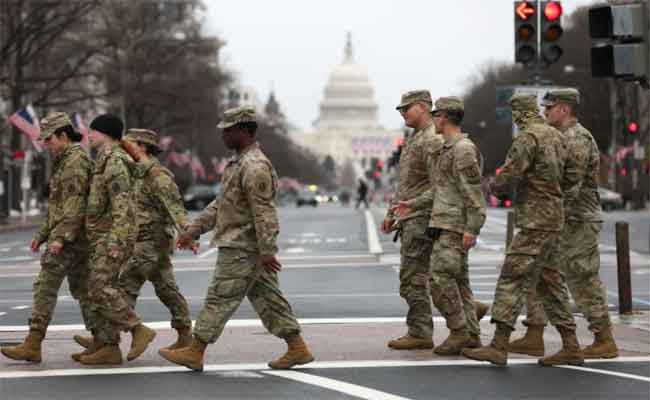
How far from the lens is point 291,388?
9.88m

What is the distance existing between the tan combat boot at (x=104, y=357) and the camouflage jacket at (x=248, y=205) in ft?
3.61

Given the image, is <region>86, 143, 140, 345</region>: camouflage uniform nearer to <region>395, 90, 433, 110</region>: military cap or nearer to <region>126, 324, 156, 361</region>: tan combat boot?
<region>126, 324, 156, 361</region>: tan combat boot

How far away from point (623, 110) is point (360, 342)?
68.2m

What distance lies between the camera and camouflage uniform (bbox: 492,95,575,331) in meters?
11.3

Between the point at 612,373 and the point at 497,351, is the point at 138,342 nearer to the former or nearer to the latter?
the point at 497,351

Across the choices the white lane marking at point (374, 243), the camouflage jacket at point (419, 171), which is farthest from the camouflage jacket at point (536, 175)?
the white lane marking at point (374, 243)

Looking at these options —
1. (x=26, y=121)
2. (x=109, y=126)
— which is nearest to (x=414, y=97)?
(x=109, y=126)

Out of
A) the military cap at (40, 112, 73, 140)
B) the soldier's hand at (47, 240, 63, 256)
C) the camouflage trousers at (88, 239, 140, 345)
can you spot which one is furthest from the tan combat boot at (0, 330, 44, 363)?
the military cap at (40, 112, 73, 140)

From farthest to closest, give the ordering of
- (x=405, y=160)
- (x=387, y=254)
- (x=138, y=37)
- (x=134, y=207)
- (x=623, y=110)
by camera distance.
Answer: (x=623, y=110) < (x=138, y=37) < (x=387, y=254) < (x=405, y=160) < (x=134, y=207)

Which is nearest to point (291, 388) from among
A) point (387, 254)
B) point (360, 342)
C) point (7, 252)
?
point (360, 342)

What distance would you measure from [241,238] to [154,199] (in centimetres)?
136

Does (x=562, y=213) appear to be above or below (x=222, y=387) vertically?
above

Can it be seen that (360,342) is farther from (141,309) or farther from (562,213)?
(141,309)

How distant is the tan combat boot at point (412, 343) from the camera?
1208 cm
